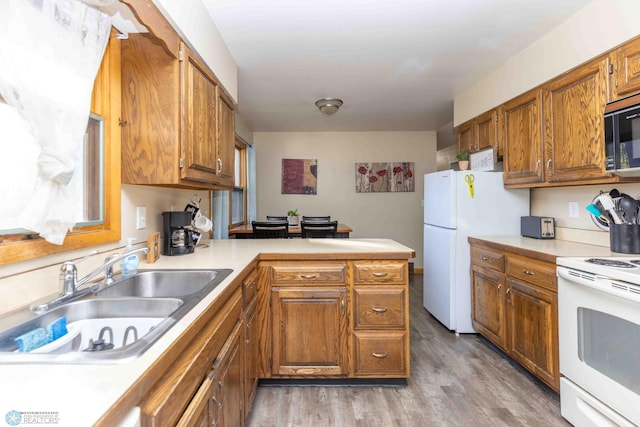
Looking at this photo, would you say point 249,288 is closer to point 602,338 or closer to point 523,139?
point 602,338

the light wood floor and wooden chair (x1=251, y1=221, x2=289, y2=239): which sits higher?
wooden chair (x1=251, y1=221, x2=289, y2=239)

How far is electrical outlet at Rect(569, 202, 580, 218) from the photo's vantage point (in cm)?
245

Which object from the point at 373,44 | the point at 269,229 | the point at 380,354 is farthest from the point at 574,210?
the point at 269,229

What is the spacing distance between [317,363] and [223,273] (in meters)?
0.96

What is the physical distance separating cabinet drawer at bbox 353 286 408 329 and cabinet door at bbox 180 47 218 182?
118 centimetres

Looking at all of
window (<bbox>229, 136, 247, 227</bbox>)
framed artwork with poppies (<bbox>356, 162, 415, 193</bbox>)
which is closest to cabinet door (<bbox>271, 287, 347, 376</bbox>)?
window (<bbox>229, 136, 247, 227</bbox>)

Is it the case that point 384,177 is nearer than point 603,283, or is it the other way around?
point 603,283

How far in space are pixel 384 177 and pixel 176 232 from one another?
13.4 ft

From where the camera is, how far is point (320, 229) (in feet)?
11.9

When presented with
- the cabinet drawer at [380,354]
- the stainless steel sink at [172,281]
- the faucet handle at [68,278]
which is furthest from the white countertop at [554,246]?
the faucet handle at [68,278]

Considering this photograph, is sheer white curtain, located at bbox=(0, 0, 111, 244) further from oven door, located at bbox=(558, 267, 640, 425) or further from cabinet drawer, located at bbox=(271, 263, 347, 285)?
oven door, located at bbox=(558, 267, 640, 425)

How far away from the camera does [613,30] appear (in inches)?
73.0

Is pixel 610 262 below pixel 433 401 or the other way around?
the other way around

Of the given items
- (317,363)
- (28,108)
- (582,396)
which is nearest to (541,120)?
(582,396)
